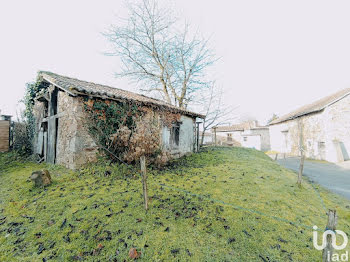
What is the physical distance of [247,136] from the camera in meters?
28.8

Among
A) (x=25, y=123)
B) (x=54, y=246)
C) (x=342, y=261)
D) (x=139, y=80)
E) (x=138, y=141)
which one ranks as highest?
(x=139, y=80)

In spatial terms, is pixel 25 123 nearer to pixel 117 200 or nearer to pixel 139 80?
pixel 139 80

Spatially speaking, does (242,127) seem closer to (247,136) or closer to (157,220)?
(247,136)

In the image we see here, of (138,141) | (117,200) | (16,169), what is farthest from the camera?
(16,169)

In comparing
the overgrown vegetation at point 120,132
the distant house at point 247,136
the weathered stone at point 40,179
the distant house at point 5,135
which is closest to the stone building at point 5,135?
the distant house at point 5,135

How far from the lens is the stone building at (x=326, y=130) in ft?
42.5

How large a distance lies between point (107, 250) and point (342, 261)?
3783 mm

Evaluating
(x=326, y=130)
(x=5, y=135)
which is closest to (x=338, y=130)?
(x=326, y=130)

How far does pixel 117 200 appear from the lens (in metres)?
3.78

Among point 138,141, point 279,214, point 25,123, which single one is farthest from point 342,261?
point 25,123

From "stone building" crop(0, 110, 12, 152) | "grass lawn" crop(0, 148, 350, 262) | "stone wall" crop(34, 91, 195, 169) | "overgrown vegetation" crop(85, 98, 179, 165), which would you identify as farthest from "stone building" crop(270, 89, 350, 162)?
"stone building" crop(0, 110, 12, 152)

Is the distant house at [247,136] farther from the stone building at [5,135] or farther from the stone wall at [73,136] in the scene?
the stone building at [5,135]

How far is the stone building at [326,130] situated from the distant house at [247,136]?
30.1 feet

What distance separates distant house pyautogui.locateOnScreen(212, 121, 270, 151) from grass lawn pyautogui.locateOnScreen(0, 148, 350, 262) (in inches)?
934
